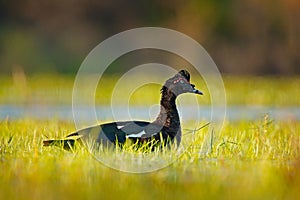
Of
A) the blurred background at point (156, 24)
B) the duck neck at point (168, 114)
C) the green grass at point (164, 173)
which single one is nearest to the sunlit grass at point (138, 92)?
the duck neck at point (168, 114)

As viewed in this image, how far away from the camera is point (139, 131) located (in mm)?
5652

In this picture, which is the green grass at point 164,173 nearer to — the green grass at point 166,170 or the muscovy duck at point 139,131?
the green grass at point 166,170

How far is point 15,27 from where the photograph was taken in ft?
66.4

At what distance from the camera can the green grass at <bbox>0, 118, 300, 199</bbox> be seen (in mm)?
3852

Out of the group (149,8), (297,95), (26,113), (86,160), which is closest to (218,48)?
(149,8)

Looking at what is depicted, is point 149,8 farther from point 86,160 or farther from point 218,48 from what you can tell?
point 86,160

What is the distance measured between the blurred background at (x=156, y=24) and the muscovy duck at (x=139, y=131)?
1294 cm

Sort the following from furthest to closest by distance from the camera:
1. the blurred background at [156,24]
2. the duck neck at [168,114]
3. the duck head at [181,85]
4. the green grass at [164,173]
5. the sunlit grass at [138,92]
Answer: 1. the blurred background at [156,24]
2. the sunlit grass at [138,92]
3. the duck head at [181,85]
4. the duck neck at [168,114]
5. the green grass at [164,173]

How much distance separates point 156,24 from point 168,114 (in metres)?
14.6

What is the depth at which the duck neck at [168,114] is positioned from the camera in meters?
5.98

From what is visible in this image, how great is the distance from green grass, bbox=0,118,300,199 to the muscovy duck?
15cm

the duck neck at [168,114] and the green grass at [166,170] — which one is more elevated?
the duck neck at [168,114]

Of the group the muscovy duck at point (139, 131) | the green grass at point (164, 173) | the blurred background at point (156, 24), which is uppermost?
the blurred background at point (156, 24)

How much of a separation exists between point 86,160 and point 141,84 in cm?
969
